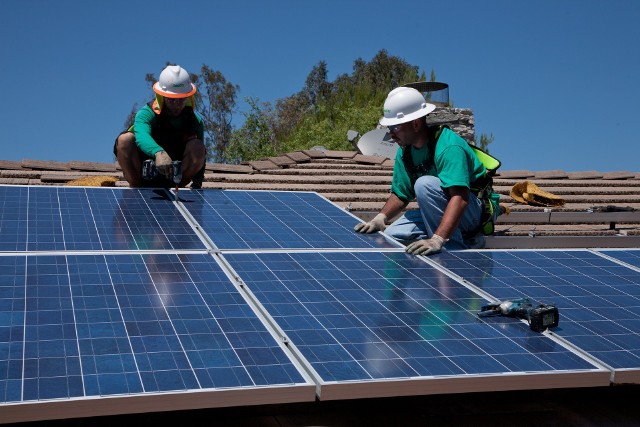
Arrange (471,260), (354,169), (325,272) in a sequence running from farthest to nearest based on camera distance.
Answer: (354,169)
(471,260)
(325,272)

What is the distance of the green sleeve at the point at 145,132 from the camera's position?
845 centimetres

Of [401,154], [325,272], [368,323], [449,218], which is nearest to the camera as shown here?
[368,323]

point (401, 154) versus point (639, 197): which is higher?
point (401, 154)

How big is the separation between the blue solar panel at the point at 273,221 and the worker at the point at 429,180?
13.6 inches

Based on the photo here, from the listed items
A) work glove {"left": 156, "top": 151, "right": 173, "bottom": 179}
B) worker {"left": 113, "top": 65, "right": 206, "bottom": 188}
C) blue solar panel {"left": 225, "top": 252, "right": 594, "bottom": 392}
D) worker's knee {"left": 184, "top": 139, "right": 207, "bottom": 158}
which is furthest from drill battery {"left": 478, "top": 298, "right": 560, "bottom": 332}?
worker's knee {"left": 184, "top": 139, "right": 207, "bottom": 158}

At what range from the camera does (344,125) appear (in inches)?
1436

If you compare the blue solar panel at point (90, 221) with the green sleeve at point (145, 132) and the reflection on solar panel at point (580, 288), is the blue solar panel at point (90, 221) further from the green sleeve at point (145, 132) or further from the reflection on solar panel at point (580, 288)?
the reflection on solar panel at point (580, 288)

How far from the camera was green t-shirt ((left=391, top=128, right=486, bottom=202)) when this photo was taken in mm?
7148

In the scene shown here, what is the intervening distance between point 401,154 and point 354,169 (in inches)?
198

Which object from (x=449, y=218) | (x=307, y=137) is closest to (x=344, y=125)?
(x=307, y=137)

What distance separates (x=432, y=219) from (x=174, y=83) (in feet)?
10.1

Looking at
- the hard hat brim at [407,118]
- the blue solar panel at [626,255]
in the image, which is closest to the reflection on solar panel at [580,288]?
the blue solar panel at [626,255]

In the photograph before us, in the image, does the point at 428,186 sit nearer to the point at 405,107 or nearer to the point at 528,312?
the point at 405,107

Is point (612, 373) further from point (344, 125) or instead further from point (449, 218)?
point (344, 125)
